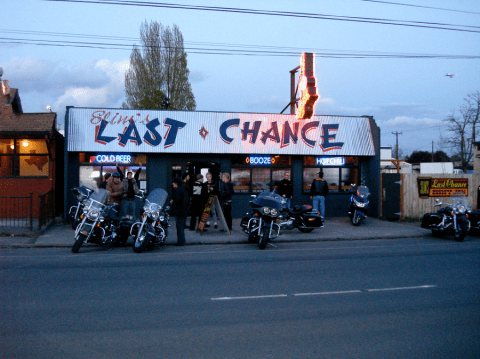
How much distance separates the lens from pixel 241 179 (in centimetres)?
1844

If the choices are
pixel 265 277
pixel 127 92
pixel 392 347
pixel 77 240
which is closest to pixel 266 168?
pixel 77 240

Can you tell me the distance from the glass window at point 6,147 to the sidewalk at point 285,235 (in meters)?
3.78

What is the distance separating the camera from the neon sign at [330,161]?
62.3 ft

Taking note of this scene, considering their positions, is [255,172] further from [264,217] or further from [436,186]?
[436,186]

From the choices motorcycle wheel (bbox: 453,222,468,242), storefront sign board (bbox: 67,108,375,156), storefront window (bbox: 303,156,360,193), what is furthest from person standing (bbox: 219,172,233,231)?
motorcycle wheel (bbox: 453,222,468,242)

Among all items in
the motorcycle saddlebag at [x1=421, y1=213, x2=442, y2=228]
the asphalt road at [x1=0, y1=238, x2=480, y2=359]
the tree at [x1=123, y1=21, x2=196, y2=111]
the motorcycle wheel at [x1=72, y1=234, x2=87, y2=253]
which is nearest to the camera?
the asphalt road at [x1=0, y1=238, x2=480, y2=359]

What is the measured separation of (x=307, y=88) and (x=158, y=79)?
73.3 ft

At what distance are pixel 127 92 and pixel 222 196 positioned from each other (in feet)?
87.4

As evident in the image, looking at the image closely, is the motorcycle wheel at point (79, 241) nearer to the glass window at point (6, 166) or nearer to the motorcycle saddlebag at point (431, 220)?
the glass window at point (6, 166)

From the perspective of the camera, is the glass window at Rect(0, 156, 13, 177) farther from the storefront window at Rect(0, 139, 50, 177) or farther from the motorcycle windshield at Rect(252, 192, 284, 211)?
the motorcycle windshield at Rect(252, 192, 284, 211)

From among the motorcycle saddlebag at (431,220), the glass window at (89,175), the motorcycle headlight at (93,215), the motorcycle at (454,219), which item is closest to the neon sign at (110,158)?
the glass window at (89,175)

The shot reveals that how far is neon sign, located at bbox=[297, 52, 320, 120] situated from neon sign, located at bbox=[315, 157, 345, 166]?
78.9 inches

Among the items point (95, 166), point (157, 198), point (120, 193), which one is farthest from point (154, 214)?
point (95, 166)

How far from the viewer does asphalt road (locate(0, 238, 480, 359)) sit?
460cm
